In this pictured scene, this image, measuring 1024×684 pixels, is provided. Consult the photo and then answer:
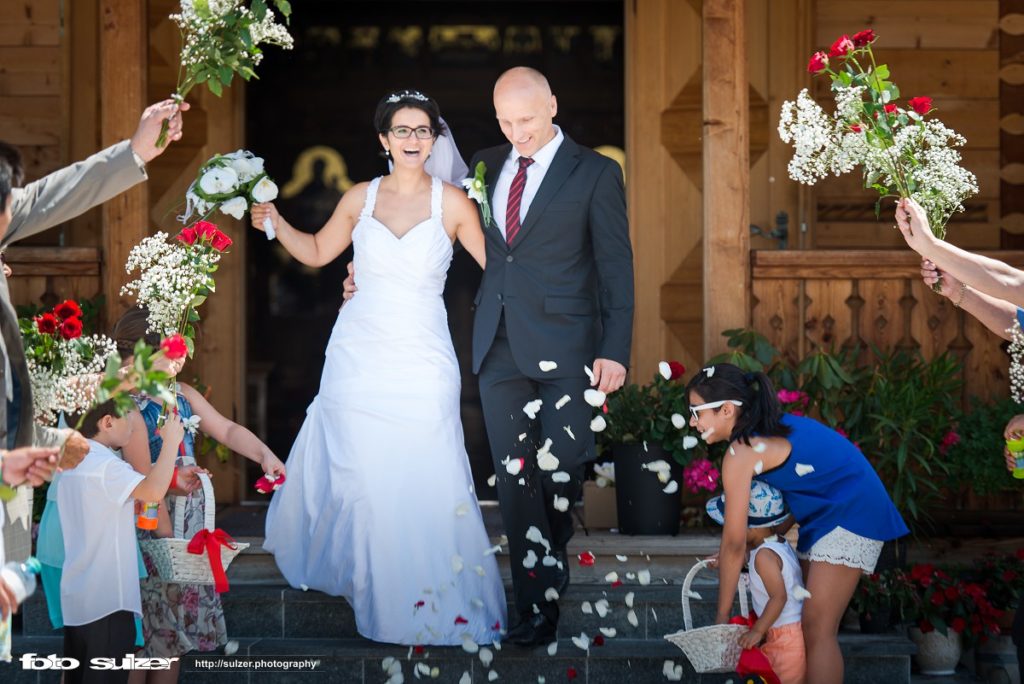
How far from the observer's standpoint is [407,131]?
549cm

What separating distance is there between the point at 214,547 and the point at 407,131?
185 cm

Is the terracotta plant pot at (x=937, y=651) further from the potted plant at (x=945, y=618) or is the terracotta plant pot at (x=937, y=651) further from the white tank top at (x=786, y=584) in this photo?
the white tank top at (x=786, y=584)

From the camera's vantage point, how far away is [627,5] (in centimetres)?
784

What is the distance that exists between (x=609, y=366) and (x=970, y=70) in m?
3.72

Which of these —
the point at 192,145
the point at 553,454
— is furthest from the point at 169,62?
the point at 553,454

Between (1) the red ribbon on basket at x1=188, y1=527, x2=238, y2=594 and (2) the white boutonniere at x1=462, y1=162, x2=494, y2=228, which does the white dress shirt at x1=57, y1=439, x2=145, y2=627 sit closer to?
(1) the red ribbon on basket at x1=188, y1=527, x2=238, y2=594

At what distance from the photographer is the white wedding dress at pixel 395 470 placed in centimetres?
536

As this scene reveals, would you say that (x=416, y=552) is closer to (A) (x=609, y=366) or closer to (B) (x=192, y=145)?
(A) (x=609, y=366)

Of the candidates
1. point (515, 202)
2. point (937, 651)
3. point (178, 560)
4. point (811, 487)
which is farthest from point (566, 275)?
point (937, 651)

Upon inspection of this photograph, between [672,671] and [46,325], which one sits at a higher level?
[46,325]

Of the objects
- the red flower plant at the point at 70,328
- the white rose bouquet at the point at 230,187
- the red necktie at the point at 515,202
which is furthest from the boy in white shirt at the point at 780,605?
the red flower plant at the point at 70,328

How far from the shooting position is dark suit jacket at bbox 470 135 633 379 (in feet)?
17.3

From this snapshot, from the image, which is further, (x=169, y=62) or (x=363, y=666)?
(x=169, y=62)

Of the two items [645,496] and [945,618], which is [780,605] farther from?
[645,496]
